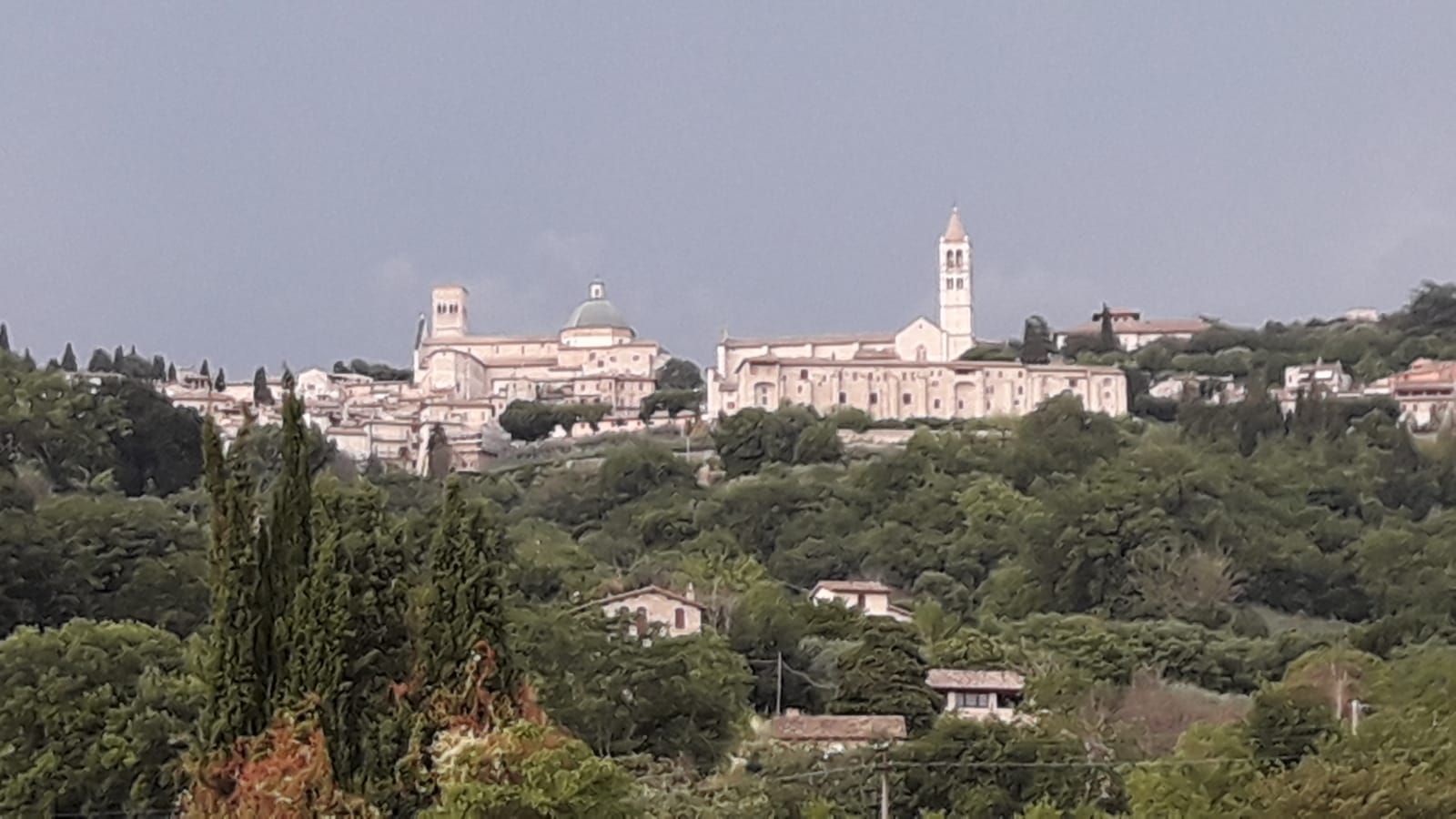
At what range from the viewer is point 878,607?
54.2m

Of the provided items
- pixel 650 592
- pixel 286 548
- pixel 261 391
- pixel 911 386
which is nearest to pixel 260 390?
pixel 261 391

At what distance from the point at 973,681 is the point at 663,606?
7221 millimetres

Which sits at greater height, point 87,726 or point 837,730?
point 87,726

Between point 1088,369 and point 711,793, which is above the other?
point 1088,369

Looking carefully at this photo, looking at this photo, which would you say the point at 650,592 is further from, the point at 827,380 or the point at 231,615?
the point at 827,380

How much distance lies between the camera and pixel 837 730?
34.7 meters

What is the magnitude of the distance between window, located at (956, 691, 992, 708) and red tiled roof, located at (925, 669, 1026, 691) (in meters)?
0.09

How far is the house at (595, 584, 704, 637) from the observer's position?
44875mm

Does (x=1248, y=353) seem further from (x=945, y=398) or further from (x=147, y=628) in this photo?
(x=147, y=628)

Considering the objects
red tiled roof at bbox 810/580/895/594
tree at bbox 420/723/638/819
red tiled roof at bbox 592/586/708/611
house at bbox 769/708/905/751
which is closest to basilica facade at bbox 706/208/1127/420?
red tiled roof at bbox 810/580/895/594

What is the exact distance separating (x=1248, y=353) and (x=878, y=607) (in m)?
51.9

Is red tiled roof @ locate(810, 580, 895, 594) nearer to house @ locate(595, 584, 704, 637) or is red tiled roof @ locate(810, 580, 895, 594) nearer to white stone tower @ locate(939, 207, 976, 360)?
house @ locate(595, 584, 704, 637)

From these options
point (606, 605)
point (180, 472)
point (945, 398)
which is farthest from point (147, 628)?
point (945, 398)

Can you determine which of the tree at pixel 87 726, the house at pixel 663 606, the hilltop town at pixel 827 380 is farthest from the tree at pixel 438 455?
the tree at pixel 87 726
